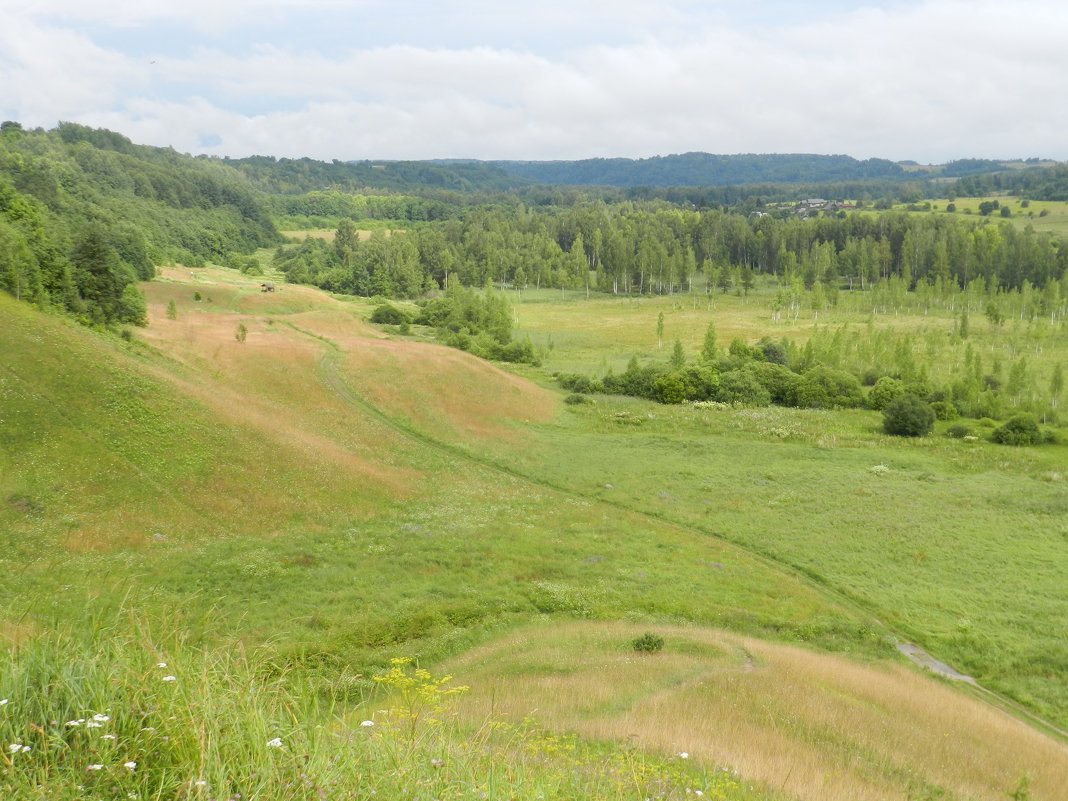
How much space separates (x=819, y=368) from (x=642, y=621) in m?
52.5

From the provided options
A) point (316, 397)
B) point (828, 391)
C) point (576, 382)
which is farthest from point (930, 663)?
point (576, 382)

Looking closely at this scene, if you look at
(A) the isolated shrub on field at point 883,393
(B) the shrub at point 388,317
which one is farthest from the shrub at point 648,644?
(B) the shrub at point 388,317

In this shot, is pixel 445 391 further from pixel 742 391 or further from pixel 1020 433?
pixel 1020 433

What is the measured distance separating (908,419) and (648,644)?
4480 centimetres

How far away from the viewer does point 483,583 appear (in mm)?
30203

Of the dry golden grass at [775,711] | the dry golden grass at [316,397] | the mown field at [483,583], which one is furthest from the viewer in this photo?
the dry golden grass at [316,397]

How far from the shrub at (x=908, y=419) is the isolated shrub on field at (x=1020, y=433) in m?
4.96

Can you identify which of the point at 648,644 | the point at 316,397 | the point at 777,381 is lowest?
the point at 648,644

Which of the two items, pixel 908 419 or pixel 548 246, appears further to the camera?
pixel 548 246

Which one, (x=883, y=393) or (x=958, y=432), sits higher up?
(x=883, y=393)

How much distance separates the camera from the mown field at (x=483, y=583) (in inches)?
293

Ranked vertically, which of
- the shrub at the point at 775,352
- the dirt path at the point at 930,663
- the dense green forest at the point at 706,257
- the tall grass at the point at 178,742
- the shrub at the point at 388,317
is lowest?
the dirt path at the point at 930,663

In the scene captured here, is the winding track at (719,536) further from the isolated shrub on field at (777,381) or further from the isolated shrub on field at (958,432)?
the isolated shrub on field at (777,381)

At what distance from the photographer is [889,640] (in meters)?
28.0
